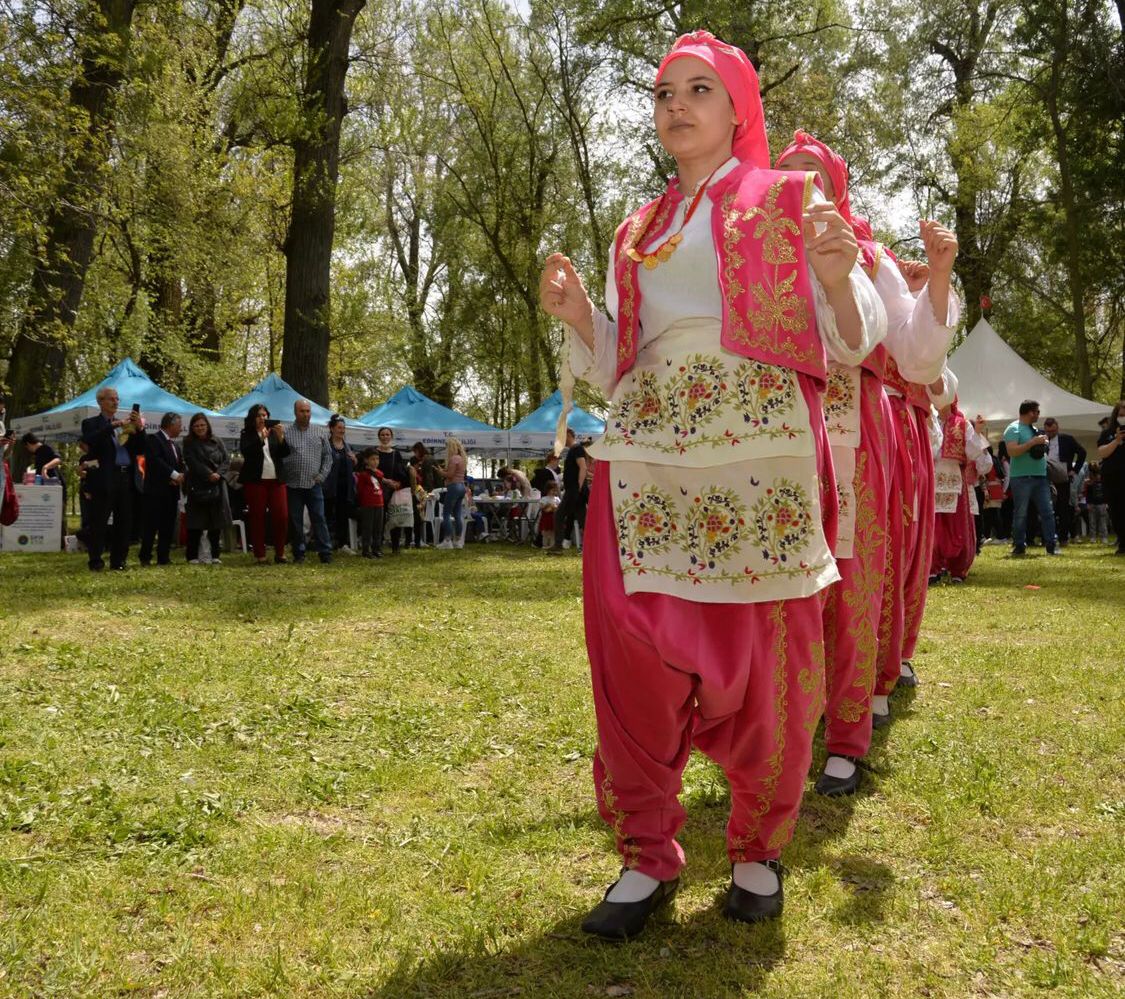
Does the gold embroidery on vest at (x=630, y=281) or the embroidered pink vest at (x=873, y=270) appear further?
the embroidered pink vest at (x=873, y=270)

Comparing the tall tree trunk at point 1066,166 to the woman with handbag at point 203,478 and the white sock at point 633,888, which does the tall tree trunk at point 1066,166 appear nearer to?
the woman with handbag at point 203,478

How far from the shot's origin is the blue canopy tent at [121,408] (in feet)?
Answer: 57.9

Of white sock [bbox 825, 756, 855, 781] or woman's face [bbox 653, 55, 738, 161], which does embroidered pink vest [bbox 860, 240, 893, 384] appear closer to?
woman's face [bbox 653, 55, 738, 161]

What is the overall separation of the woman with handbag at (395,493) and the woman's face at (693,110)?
1380 centimetres

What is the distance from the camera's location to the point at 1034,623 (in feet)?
28.3

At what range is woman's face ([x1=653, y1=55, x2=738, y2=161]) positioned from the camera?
3.14 meters

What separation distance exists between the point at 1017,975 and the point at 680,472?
148cm

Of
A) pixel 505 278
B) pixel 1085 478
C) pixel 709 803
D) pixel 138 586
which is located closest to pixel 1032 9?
pixel 1085 478

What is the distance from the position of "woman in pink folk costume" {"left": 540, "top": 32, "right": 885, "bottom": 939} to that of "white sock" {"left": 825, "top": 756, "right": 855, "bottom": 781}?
121 centimetres

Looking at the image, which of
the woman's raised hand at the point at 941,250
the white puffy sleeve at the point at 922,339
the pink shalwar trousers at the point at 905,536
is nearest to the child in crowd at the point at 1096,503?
the pink shalwar trousers at the point at 905,536

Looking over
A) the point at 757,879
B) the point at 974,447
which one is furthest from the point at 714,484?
the point at 974,447

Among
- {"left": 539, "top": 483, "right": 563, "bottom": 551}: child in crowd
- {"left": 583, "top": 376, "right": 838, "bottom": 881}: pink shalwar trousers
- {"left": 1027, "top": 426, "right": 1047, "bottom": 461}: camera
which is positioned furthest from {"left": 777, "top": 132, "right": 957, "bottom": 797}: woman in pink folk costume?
{"left": 539, "top": 483, "right": 563, "bottom": 551}: child in crowd

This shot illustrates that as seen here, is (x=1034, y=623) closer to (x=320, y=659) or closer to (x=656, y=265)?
(x=320, y=659)

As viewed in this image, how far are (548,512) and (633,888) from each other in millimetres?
16386
